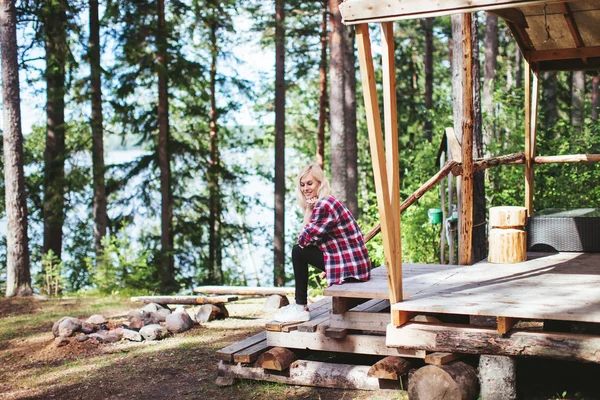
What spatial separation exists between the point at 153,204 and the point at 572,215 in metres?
13.0

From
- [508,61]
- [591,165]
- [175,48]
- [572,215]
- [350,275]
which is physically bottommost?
[350,275]

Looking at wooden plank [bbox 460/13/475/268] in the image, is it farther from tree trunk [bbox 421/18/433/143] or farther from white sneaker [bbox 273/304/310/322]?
tree trunk [bbox 421/18/433/143]

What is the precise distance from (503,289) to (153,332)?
4000mm

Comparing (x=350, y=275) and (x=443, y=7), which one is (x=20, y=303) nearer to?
(x=350, y=275)

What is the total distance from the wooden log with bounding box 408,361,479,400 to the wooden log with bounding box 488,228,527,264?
2.24 m

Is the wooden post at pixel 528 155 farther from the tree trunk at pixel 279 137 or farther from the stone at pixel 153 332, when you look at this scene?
the tree trunk at pixel 279 137

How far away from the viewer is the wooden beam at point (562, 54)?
792cm

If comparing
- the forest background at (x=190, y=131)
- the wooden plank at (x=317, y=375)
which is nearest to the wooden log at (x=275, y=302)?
the forest background at (x=190, y=131)

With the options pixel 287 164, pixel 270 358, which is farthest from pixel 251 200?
pixel 270 358

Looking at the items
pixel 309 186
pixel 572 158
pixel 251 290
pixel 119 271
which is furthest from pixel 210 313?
pixel 572 158

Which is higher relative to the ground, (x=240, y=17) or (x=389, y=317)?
(x=240, y=17)

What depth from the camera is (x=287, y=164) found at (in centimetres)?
2770

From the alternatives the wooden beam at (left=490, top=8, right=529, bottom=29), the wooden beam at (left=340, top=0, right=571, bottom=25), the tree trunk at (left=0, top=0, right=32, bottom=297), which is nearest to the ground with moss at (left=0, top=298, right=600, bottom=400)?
the wooden beam at (left=340, top=0, right=571, bottom=25)

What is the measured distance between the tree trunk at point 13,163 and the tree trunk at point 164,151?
4.19 metres
